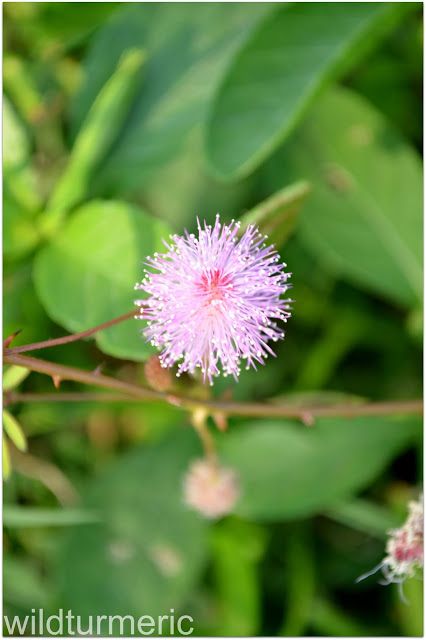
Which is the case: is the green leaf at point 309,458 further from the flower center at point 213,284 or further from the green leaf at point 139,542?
the flower center at point 213,284

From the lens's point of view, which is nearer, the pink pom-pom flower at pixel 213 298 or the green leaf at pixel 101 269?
the pink pom-pom flower at pixel 213 298

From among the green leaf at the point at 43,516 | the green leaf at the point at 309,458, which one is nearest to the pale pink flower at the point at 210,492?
the green leaf at the point at 309,458

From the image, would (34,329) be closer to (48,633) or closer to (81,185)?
(81,185)

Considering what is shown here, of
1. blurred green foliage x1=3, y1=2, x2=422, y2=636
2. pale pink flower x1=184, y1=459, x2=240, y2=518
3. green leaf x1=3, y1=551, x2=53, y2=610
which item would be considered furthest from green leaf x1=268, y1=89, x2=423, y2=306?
green leaf x1=3, y1=551, x2=53, y2=610

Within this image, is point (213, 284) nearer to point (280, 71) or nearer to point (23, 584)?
point (280, 71)

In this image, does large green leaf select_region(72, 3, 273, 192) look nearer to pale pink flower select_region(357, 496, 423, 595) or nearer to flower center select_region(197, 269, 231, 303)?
flower center select_region(197, 269, 231, 303)

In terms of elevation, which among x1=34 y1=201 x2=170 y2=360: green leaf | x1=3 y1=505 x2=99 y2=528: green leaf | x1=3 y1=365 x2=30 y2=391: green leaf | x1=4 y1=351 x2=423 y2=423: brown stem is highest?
x1=34 y1=201 x2=170 y2=360: green leaf

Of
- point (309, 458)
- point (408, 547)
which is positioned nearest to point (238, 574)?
point (309, 458)
